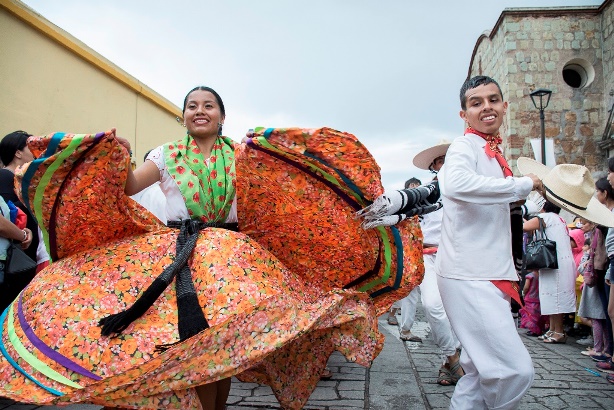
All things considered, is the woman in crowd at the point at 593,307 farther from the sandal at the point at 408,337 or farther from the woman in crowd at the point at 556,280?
the sandal at the point at 408,337

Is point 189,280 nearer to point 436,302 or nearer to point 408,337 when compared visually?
point 436,302

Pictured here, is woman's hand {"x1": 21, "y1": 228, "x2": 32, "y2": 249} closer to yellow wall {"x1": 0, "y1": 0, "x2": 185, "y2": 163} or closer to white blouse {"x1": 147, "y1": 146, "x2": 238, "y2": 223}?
white blouse {"x1": 147, "y1": 146, "x2": 238, "y2": 223}

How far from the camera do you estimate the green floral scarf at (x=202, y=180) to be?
2730 mm

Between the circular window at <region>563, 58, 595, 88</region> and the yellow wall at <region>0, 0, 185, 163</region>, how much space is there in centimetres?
1163

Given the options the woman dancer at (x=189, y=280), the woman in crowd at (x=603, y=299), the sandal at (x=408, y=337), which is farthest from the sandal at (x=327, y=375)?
the woman in crowd at (x=603, y=299)

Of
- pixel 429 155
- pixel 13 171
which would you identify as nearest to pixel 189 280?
pixel 13 171

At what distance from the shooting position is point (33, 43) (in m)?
7.21

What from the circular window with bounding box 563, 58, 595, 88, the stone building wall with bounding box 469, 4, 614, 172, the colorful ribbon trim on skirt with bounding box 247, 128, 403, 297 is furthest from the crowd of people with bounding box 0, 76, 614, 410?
the circular window with bounding box 563, 58, 595, 88

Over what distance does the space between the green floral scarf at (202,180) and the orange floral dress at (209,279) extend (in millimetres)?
98

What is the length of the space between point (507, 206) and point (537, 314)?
4.73 metres

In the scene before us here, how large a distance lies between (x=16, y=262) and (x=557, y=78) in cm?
1464

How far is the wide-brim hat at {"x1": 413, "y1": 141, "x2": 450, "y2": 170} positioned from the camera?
16.0ft

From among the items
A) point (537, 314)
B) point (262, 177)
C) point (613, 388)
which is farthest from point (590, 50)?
point (262, 177)

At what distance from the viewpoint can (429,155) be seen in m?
5.03
